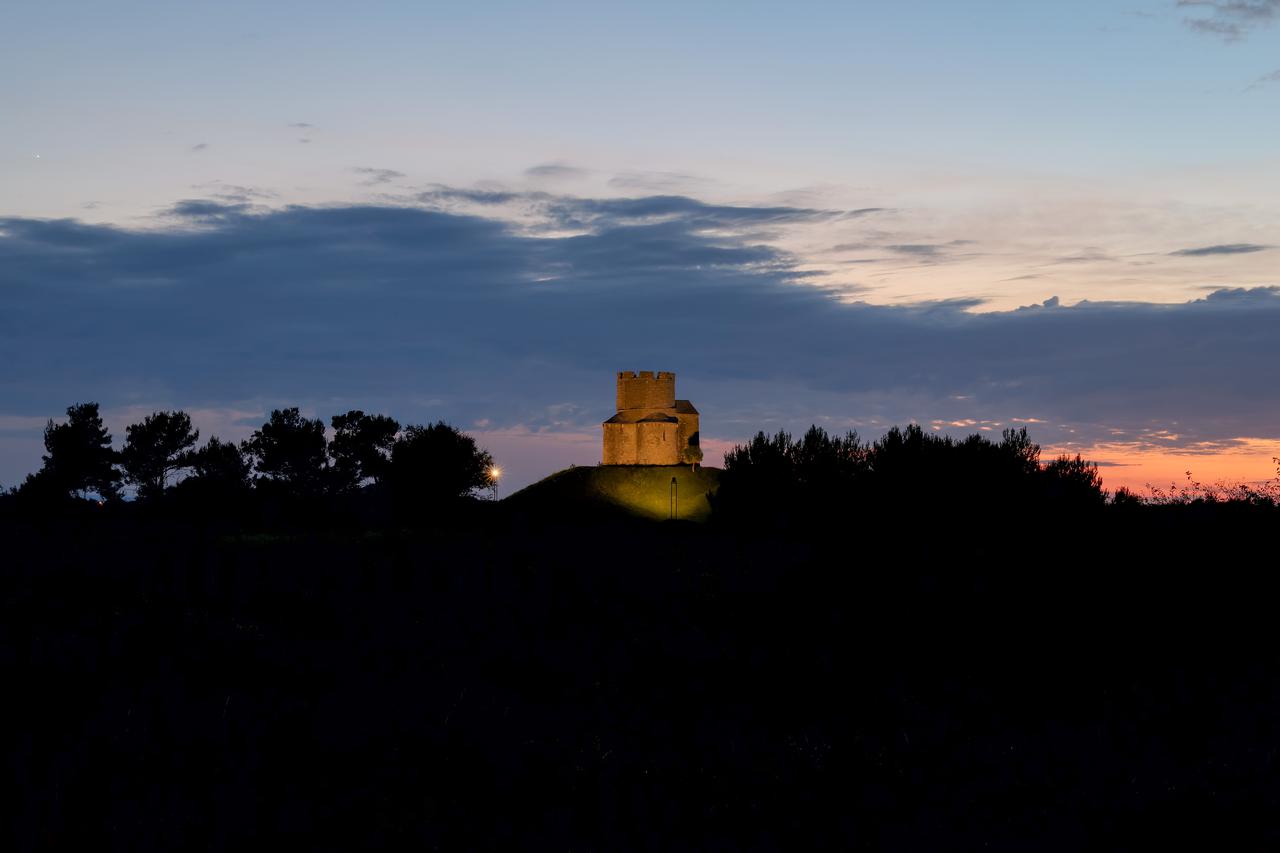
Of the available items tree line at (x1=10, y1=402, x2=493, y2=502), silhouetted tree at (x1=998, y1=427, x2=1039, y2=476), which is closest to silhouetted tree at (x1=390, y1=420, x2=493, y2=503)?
tree line at (x1=10, y1=402, x2=493, y2=502)

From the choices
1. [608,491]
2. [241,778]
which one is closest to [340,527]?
[608,491]

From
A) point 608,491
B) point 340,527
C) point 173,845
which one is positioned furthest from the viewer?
point 608,491

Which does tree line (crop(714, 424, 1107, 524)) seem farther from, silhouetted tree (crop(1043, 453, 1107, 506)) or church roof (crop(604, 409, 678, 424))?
church roof (crop(604, 409, 678, 424))

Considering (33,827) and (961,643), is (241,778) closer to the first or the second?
(33,827)

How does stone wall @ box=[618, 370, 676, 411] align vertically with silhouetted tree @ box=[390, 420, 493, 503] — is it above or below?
above

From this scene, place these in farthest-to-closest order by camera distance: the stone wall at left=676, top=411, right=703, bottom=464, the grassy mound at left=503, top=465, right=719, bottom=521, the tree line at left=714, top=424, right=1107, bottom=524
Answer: the stone wall at left=676, top=411, right=703, bottom=464
the grassy mound at left=503, top=465, right=719, bottom=521
the tree line at left=714, top=424, right=1107, bottom=524

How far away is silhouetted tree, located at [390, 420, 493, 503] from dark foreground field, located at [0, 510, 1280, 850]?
251 ft

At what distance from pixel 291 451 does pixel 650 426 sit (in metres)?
42.8

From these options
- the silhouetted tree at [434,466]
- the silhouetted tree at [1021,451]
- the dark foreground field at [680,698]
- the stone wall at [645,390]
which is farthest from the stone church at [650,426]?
the dark foreground field at [680,698]

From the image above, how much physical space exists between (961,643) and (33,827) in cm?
1627

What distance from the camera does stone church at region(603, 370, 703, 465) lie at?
394 ft

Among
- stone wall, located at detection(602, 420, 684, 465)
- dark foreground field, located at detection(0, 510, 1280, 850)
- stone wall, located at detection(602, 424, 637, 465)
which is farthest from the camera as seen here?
stone wall, located at detection(602, 424, 637, 465)

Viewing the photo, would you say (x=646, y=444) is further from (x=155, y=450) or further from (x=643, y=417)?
(x=155, y=450)

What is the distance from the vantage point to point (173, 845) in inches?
436
